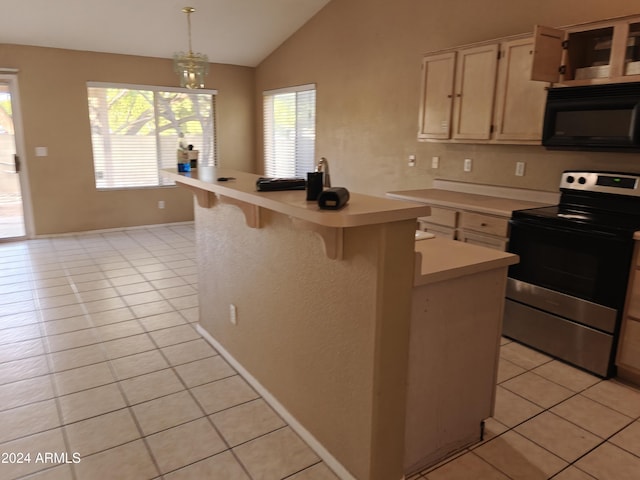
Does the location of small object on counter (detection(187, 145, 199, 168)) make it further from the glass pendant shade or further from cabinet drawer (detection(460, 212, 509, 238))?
cabinet drawer (detection(460, 212, 509, 238))

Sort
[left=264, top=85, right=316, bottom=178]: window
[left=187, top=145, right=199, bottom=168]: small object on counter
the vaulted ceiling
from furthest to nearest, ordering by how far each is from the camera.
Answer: [left=264, top=85, right=316, bottom=178]: window, the vaulted ceiling, [left=187, top=145, right=199, bottom=168]: small object on counter

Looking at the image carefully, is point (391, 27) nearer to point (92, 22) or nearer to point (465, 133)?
point (465, 133)

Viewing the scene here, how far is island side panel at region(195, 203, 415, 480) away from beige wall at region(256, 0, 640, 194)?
2.44 m

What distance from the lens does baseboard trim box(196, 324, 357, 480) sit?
2037 mm

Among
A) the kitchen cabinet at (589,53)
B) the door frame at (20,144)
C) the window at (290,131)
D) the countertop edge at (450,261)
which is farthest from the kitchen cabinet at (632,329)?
the door frame at (20,144)

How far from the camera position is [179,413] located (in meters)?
2.48

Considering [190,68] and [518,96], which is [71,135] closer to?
[190,68]

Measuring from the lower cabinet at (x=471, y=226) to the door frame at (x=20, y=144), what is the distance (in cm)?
527

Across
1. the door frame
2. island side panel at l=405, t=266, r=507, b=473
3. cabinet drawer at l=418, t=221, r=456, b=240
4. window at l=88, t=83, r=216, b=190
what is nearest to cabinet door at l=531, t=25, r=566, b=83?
cabinet drawer at l=418, t=221, r=456, b=240

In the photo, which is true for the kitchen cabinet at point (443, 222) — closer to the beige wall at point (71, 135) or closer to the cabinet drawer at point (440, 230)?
the cabinet drawer at point (440, 230)

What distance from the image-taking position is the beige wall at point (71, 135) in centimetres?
598

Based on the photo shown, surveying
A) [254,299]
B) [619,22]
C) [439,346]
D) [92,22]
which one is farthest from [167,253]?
[619,22]

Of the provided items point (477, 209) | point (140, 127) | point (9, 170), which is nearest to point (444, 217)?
point (477, 209)

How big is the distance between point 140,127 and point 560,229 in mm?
5933
